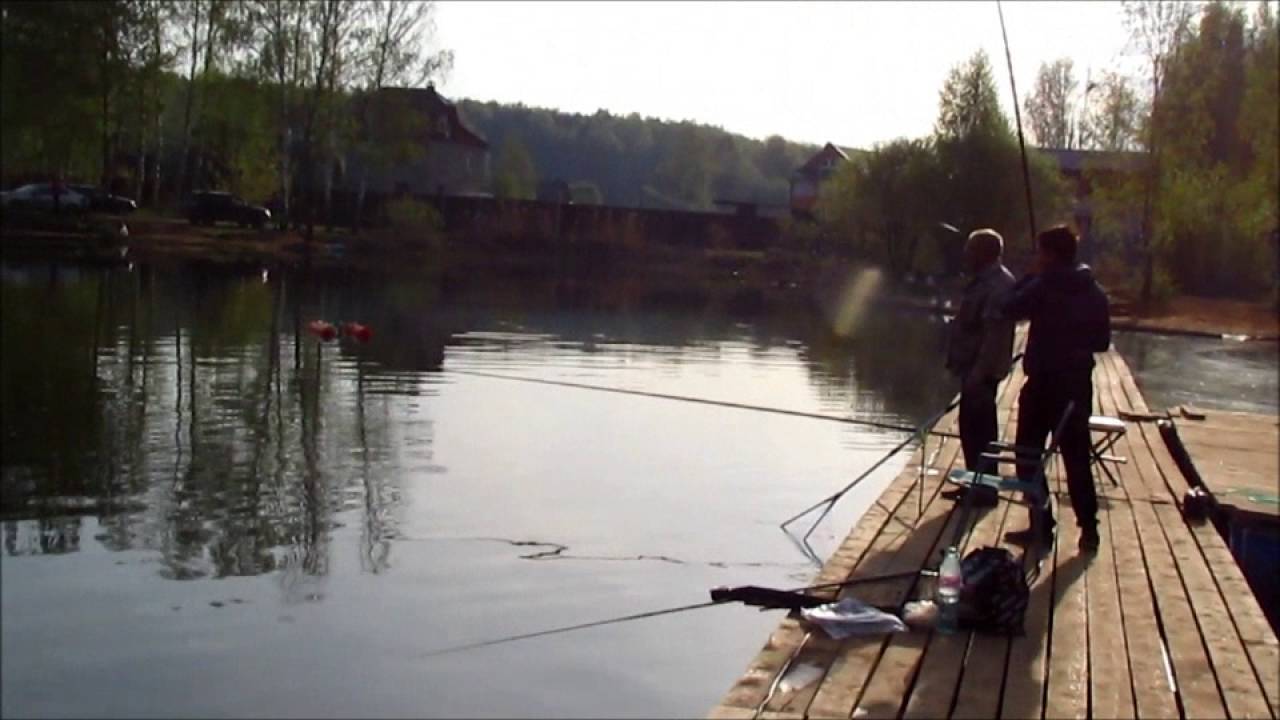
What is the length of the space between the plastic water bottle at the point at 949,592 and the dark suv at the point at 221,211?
52.0 m

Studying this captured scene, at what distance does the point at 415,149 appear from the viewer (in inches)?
2287

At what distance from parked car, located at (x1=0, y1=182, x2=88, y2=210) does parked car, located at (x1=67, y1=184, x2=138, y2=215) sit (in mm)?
298

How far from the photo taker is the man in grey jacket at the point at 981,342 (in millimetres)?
8961

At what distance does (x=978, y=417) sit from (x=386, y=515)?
4370mm

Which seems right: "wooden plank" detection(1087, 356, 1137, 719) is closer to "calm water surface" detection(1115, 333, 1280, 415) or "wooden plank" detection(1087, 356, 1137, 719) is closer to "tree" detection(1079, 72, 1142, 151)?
"calm water surface" detection(1115, 333, 1280, 415)

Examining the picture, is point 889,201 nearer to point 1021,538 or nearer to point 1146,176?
point 1146,176

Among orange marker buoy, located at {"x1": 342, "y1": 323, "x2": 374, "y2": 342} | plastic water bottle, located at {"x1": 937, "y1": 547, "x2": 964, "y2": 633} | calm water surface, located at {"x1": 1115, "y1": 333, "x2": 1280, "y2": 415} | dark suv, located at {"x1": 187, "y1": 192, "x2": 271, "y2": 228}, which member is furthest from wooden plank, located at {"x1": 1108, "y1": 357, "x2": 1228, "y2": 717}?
dark suv, located at {"x1": 187, "y1": 192, "x2": 271, "y2": 228}

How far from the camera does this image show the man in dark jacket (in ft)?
26.2

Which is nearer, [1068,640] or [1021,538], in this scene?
[1068,640]

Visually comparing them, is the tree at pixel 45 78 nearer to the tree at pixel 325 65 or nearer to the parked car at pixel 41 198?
the parked car at pixel 41 198

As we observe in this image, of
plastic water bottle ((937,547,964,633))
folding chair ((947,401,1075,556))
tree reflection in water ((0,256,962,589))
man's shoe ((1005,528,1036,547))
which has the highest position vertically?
folding chair ((947,401,1075,556))

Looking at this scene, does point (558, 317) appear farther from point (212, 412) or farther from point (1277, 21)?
point (1277, 21)

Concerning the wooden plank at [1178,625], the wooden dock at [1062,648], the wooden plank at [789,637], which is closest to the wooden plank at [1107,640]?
the wooden dock at [1062,648]

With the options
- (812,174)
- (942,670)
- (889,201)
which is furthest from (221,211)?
(942,670)
